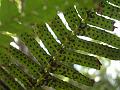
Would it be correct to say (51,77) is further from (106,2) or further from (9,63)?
(106,2)

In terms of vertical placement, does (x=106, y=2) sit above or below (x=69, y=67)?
above

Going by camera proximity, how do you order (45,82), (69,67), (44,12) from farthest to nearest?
(69,67) < (45,82) < (44,12)

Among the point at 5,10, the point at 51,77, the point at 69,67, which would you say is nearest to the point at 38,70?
the point at 51,77

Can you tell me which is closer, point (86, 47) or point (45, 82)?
point (45, 82)

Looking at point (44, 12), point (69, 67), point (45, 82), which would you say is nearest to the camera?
point (44, 12)

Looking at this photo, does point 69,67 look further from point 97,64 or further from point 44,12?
point 44,12

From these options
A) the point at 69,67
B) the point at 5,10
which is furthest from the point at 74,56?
the point at 5,10

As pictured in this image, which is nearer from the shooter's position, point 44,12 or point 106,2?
point 44,12

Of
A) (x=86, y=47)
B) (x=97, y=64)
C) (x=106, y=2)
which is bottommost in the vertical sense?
(x=97, y=64)

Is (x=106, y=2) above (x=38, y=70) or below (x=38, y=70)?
above
